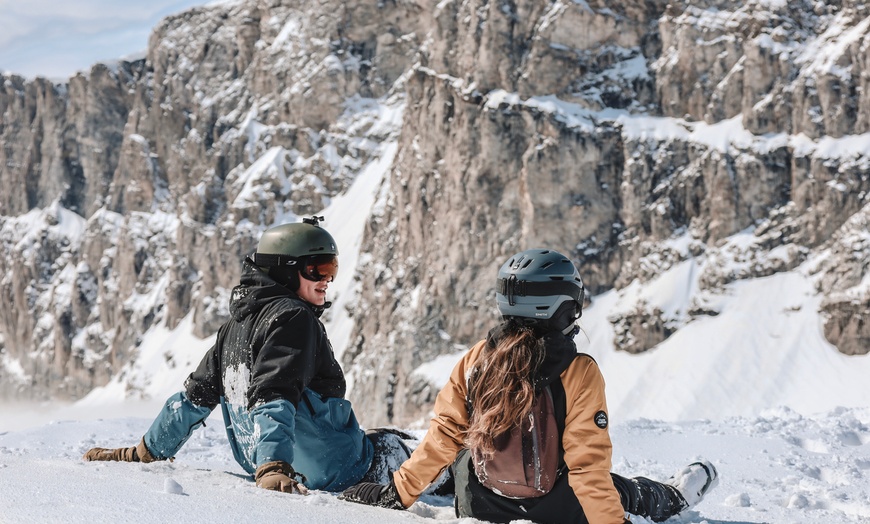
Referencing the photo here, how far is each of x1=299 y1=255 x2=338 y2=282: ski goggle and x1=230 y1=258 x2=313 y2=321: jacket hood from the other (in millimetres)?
151

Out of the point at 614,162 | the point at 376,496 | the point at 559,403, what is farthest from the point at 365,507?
the point at 614,162

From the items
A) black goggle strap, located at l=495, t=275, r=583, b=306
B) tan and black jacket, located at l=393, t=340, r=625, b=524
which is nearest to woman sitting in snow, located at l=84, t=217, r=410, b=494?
tan and black jacket, located at l=393, t=340, r=625, b=524

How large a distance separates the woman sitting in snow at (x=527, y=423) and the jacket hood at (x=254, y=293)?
4.11 ft

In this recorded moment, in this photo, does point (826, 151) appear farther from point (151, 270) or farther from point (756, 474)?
point (151, 270)

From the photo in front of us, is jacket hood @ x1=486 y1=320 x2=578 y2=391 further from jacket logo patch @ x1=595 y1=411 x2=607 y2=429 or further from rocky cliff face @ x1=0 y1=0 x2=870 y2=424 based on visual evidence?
rocky cliff face @ x1=0 y1=0 x2=870 y2=424

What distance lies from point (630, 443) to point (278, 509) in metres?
6.01

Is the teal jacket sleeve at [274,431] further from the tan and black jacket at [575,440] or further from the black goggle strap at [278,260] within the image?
the black goggle strap at [278,260]

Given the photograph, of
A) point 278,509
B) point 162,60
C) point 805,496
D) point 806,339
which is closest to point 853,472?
point 805,496

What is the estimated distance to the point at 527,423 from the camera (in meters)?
4.00

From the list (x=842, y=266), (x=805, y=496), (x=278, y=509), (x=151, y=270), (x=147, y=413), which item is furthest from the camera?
(x=151, y=270)

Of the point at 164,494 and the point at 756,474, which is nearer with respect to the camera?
the point at 164,494

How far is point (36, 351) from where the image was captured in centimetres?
13862

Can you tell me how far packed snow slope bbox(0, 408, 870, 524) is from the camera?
357 centimetres

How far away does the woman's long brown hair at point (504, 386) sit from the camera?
394 cm
